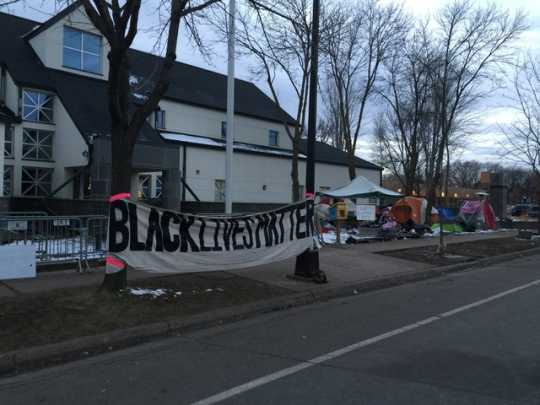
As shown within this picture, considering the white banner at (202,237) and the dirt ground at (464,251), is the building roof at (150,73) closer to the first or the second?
the white banner at (202,237)

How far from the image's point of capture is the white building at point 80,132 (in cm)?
2125

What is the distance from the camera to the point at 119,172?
8391 mm

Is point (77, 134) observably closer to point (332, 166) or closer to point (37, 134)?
point (37, 134)

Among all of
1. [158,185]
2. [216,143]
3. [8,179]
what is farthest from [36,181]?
[216,143]

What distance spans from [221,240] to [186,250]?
85 centimetres

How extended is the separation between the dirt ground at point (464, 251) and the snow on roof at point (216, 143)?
1419cm

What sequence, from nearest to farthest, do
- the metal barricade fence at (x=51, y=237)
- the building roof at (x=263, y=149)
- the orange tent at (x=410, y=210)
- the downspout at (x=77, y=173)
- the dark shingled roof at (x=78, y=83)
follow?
the metal barricade fence at (x=51, y=237) → the downspout at (x=77, y=173) → the dark shingled roof at (x=78, y=83) → the orange tent at (x=410, y=210) → the building roof at (x=263, y=149)

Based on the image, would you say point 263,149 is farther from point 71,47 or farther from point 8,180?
point 8,180

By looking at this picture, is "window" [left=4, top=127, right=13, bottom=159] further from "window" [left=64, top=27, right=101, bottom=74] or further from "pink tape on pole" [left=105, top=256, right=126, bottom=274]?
"pink tape on pole" [left=105, top=256, right=126, bottom=274]

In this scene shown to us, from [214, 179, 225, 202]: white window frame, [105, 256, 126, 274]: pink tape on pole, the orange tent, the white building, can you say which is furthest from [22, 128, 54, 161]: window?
[105, 256, 126, 274]: pink tape on pole

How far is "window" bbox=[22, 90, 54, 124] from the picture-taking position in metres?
22.2

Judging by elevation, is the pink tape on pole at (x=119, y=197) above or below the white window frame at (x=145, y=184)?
below

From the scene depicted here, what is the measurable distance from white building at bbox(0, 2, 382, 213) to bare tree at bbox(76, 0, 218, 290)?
930 cm

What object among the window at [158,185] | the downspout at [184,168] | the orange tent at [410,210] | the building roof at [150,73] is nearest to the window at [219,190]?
the downspout at [184,168]
